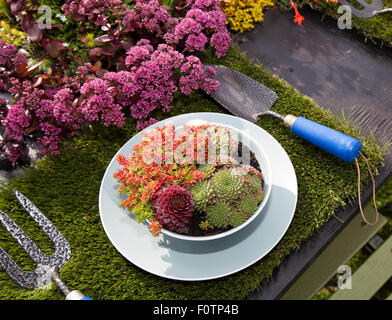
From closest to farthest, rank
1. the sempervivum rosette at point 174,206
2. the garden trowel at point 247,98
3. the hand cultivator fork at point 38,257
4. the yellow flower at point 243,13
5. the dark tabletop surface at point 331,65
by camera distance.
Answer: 1. the sempervivum rosette at point 174,206
2. the hand cultivator fork at point 38,257
3. the garden trowel at point 247,98
4. the dark tabletop surface at point 331,65
5. the yellow flower at point 243,13

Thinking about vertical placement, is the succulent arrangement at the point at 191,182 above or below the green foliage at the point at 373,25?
below

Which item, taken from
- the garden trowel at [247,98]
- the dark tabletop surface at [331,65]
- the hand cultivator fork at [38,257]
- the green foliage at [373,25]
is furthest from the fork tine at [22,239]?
the green foliage at [373,25]

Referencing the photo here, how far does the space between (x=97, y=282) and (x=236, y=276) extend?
353 mm

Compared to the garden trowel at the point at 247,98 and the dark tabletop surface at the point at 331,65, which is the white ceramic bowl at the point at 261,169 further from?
the dark tabletop surface at the point at 331,65

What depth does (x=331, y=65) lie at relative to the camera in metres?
1.19

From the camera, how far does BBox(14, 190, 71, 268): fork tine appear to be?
92 centimetres

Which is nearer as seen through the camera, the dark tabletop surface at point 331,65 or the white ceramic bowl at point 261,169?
the white ceramic bowl at point 261,169

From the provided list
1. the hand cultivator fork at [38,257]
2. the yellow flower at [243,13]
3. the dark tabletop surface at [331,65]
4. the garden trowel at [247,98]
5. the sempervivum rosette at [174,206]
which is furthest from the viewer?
the yellow flower at [243,13]

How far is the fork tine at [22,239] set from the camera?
886 millimetres

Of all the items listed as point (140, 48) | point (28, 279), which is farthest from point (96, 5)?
point (28, 279)

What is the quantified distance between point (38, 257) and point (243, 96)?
0.73 metres

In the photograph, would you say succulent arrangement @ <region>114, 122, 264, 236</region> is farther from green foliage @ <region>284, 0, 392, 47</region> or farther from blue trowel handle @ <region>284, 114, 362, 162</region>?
green foliage @ <region>284, 0, 392, 47</region>

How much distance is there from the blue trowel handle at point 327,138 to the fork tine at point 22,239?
74cm

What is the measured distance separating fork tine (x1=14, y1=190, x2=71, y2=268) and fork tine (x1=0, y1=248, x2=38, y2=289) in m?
0.07
